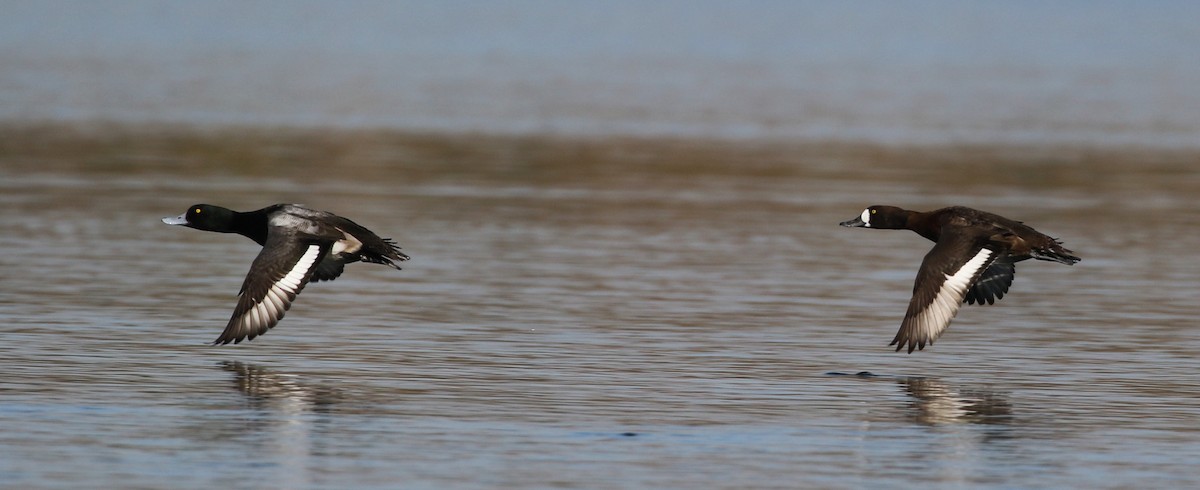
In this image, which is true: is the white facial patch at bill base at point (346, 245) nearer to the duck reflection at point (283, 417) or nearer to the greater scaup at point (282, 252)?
the greater scaup at point (282, 252)

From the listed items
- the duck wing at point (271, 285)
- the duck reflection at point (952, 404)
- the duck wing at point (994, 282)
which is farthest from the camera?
the duck wing at point (994, 282)

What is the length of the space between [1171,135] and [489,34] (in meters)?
61.3

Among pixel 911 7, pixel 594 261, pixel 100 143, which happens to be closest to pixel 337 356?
pixel 594 261

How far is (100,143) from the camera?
3228cm

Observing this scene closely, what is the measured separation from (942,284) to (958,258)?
1.79ft

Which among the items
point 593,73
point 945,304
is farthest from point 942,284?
point 593,73

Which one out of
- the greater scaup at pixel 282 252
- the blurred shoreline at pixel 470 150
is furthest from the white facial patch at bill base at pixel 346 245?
the blurred shoreline at pixel 470 150

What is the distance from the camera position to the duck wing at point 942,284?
14414 mm

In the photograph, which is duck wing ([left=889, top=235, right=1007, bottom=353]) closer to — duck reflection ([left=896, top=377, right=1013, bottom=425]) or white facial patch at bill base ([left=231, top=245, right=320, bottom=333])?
duck reflection ([left=896, top=377, right=1013, bottom=425])

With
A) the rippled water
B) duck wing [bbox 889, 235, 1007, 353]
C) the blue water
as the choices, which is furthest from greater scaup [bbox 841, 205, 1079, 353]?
the blue water

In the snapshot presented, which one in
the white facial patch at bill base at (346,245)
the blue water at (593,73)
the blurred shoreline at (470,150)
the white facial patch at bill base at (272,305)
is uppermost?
the blue water at (593,73)

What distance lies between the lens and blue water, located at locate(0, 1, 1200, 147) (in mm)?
41125

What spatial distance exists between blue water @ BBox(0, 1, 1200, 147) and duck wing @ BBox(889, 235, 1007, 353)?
72.6 feet

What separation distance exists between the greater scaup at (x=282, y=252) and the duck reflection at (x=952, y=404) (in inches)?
155
